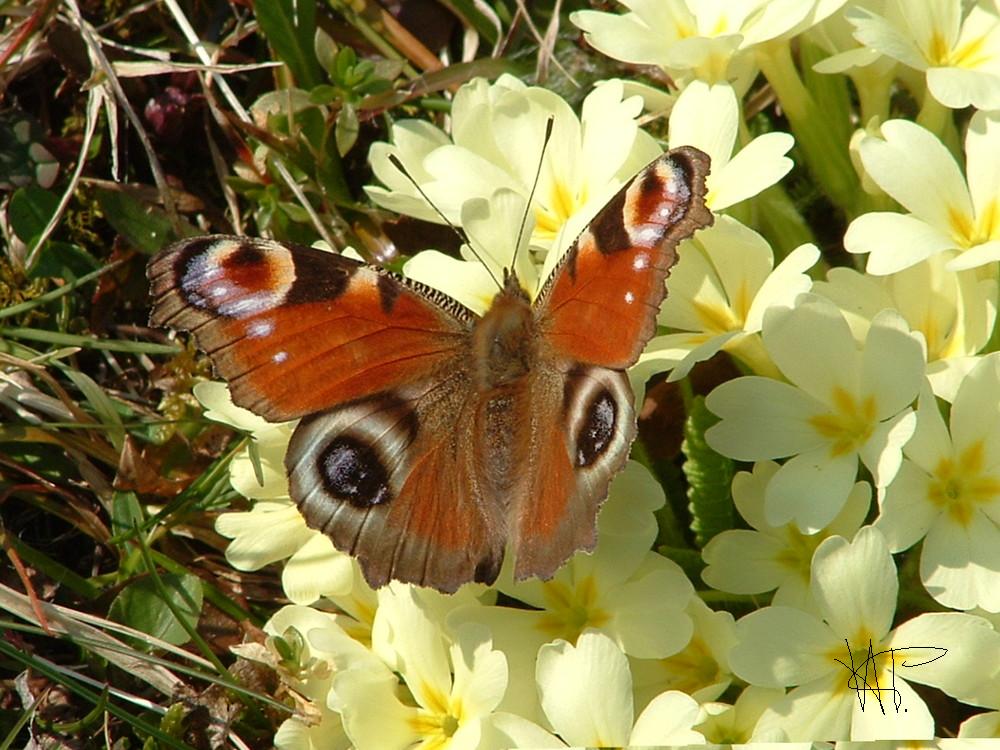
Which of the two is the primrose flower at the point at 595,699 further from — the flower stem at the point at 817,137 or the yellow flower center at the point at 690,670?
the flower stem at the point at 817,137

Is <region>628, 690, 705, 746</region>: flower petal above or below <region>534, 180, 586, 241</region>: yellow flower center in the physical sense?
below

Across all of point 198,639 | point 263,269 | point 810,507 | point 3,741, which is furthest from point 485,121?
point 3,741

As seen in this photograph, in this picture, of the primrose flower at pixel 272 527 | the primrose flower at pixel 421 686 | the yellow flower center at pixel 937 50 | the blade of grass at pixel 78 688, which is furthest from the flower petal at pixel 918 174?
the blade of grass at pixel 78 688

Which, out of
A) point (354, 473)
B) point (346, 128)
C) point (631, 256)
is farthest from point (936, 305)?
point (346, 128)

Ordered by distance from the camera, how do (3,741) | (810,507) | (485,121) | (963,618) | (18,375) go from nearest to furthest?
1. (963,618)
2. (810,507)
3. (485,121)
4. (3,741)
5. (18,375)

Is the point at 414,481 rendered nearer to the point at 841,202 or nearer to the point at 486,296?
the point at 486,296

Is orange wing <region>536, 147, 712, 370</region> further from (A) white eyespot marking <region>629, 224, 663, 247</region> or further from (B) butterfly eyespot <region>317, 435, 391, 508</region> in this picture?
(B) butterfly eyespot <region>317, 435, 391, 508</region>

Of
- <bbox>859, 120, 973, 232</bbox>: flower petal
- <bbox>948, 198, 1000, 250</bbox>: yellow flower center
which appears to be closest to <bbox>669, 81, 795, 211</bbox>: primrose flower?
<bbox>859, 120, 973, 232</bbox>: flower petal
